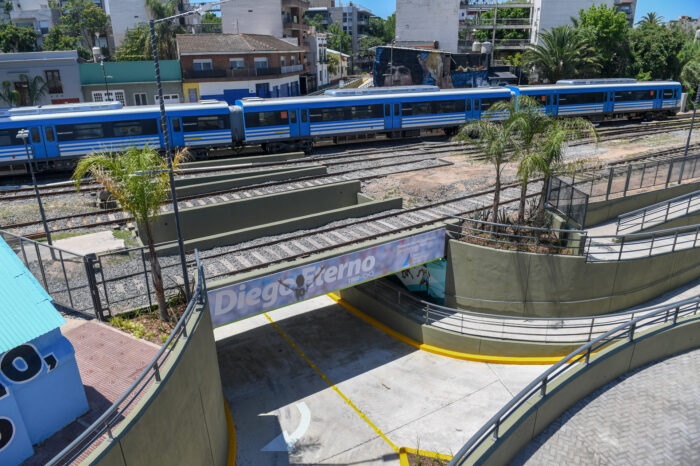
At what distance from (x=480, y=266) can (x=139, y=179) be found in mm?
11438

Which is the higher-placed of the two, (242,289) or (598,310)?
(242,289)

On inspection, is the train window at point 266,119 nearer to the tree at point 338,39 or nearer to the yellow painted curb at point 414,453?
the yellow painted curb at point 414,453

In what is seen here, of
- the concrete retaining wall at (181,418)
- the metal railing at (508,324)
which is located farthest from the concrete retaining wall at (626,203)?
the concrete retaining wall at (181,418)

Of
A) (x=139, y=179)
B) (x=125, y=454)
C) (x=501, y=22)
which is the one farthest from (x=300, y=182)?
(x=501, y=22)

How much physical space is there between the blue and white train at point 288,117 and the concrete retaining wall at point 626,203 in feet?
19.2


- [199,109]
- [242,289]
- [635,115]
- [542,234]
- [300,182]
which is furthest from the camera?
→ [635,115]

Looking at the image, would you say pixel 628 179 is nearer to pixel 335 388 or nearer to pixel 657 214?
pixel 657 214

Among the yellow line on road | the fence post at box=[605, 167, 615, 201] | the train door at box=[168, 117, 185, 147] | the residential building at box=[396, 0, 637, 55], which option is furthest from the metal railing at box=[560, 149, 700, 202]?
the residential building at box=[396, 0, 637, 55]

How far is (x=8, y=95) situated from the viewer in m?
39.2

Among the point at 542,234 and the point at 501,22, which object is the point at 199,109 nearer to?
the point at 542,234

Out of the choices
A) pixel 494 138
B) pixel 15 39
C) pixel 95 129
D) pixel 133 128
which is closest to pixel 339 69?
pixel 15 39

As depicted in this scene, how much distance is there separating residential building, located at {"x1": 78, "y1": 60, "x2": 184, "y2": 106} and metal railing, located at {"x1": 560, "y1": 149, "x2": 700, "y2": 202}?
3759cm

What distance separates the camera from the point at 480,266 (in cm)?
1767

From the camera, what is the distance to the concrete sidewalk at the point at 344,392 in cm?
1287
